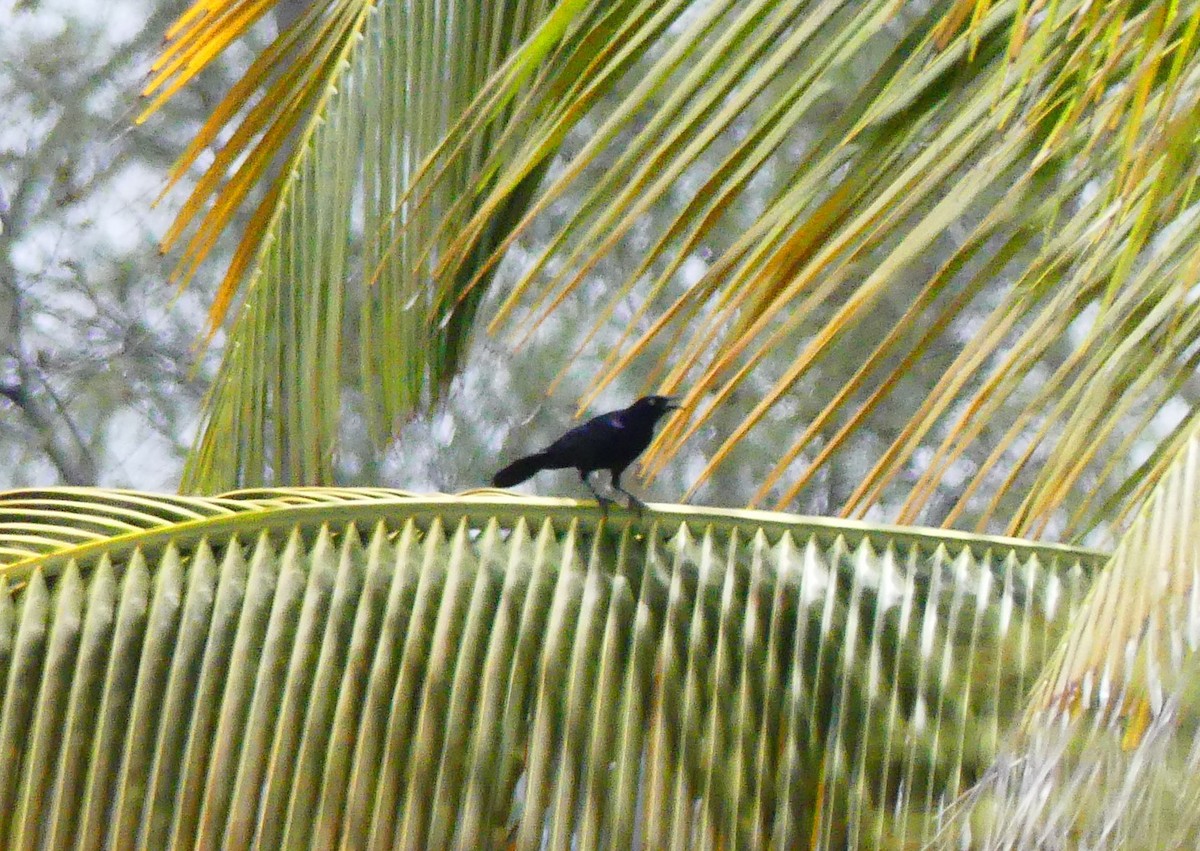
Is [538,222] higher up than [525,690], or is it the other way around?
[538,222]

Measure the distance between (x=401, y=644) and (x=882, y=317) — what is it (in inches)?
210

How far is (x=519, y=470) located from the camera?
260cm

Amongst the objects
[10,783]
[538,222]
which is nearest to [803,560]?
[10,783]

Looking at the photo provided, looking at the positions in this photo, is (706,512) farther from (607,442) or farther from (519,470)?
(607,442)

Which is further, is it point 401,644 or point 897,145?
point 401,644

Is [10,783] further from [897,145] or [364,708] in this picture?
[897,145]

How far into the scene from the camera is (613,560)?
5.62 feet

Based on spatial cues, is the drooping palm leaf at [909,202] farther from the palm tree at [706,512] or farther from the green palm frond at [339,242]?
the green palm frond at [339,242]

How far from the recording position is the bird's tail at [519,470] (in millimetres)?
2523

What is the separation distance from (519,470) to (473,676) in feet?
3.32

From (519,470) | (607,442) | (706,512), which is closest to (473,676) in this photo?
(706,512)

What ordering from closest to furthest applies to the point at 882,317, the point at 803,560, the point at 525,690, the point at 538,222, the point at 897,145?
the point at 897,145 → the point at 525,690 → the point at 803,560 → the point at 882,317 → the point at 538,222

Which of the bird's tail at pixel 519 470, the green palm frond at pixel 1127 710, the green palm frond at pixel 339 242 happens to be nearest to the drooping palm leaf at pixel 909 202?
the green palm frond at pixel 1127 710

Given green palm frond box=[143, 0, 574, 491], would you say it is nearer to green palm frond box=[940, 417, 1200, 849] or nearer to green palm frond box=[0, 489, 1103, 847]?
green palm frond box=[0, 489, 1103, 847]
